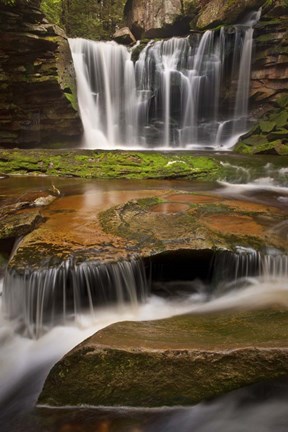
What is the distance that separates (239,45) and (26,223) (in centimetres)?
1335

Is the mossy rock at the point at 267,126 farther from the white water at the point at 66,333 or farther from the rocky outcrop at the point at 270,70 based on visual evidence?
the white water at the point at 66,333

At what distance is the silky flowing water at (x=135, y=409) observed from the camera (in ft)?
8.91

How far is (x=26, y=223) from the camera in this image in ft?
16.5

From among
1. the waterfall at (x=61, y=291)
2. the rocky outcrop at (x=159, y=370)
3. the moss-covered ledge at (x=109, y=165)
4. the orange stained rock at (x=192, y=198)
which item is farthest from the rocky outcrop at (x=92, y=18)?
the rocky outcrop at (x=159, y=370)

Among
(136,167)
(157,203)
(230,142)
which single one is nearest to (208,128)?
(230,142)

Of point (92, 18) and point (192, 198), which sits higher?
point (92, 18)

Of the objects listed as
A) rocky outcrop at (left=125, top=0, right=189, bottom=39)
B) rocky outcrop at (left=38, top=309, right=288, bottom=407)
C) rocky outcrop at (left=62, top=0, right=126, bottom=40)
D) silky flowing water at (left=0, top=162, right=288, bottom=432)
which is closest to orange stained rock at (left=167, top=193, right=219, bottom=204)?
silky flowing water at (left=0, top=162, right=288, bottom=432)

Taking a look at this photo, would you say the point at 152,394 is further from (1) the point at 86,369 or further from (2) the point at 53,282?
(2) the point at 53,282

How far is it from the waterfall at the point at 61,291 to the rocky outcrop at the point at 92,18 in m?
21.8

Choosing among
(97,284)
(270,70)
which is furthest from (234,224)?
(270,70)

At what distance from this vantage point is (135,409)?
2.80 m

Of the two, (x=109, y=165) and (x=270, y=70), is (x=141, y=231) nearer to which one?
(x=109, y=165)

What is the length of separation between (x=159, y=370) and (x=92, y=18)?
24441mm

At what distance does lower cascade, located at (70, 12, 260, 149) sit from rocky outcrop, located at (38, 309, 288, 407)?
41.5 ft
